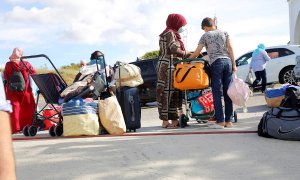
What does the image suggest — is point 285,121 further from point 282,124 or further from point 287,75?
point 287,75

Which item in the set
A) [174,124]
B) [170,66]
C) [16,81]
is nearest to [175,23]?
[170,66]

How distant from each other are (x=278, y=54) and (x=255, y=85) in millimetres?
1875

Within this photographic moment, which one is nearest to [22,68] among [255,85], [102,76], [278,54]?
[102,76]

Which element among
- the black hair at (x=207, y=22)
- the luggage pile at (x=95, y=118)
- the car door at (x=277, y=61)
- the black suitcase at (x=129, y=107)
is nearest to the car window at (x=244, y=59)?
the car door at (x=277, y=61)

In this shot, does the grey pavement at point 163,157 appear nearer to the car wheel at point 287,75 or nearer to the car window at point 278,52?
the car wheel at point 287,75

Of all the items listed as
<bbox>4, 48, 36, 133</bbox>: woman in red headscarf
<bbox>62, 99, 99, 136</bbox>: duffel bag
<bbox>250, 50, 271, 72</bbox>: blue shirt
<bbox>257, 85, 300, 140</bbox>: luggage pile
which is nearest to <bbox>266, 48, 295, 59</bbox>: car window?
<bbox>250, 50, 271, 72</bbox>: blue shirt

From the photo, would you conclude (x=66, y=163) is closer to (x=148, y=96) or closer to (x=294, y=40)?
(x=148, y=96)

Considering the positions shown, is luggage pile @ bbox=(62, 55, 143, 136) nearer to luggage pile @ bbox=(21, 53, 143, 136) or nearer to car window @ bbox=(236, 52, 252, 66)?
luggage pile @ bbox=(21, 53, 143, 136)

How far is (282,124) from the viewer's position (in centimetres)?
537

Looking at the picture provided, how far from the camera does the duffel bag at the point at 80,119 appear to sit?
634 cm

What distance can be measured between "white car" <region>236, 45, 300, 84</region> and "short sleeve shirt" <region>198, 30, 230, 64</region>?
356 inches

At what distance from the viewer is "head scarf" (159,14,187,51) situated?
714 cm

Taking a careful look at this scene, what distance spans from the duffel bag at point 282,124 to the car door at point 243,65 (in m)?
10.2

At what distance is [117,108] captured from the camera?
256 inches
